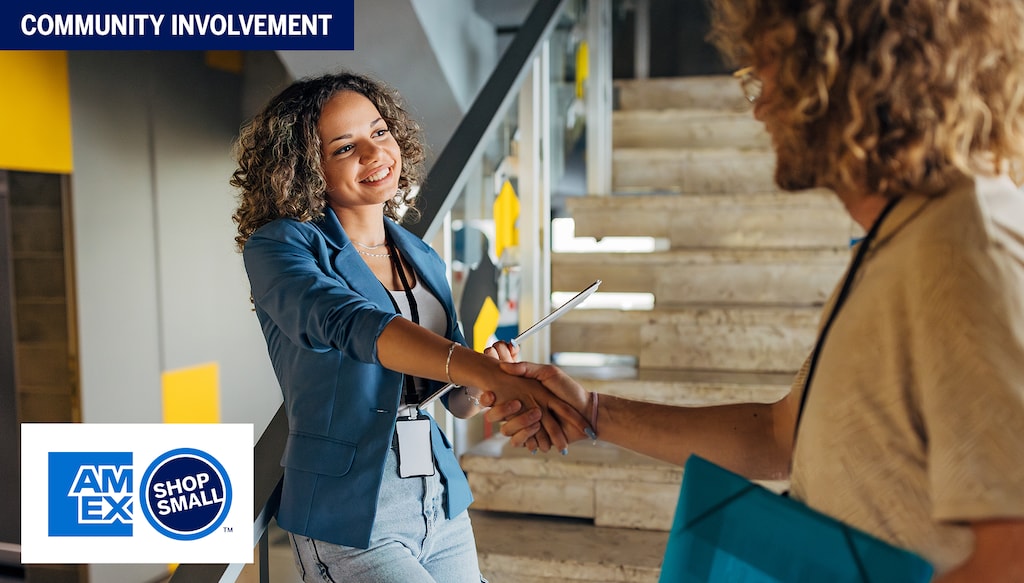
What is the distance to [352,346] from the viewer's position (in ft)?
3.90

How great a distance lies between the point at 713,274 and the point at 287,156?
1.86 meters

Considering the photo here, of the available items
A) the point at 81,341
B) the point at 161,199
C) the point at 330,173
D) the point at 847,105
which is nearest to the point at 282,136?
the point at 330,173

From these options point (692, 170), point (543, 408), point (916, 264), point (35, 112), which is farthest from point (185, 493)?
point (916, 264)

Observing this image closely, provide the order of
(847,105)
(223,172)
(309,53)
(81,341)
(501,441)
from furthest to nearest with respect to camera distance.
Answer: (223,172)
(81,341)
(309,53)
(501,441)
(847,105)

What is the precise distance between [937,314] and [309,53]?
3063 mm

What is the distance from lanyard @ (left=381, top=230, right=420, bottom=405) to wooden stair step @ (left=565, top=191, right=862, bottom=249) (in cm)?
173

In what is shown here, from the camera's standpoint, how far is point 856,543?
0.73 meters

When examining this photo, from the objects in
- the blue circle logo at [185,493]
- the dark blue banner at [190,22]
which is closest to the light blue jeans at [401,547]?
the blue circle logo at [185,493]

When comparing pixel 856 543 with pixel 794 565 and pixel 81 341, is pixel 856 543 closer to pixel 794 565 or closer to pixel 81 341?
pixel 794 565

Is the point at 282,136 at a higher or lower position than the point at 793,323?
higher

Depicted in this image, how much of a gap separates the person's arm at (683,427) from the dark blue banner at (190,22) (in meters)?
1.96

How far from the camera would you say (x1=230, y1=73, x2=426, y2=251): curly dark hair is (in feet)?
A: 4.52

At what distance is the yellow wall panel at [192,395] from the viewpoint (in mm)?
4516

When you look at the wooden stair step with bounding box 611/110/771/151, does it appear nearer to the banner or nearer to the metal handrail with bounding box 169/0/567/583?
the metal handrail with bounding box 169/0/567/583
